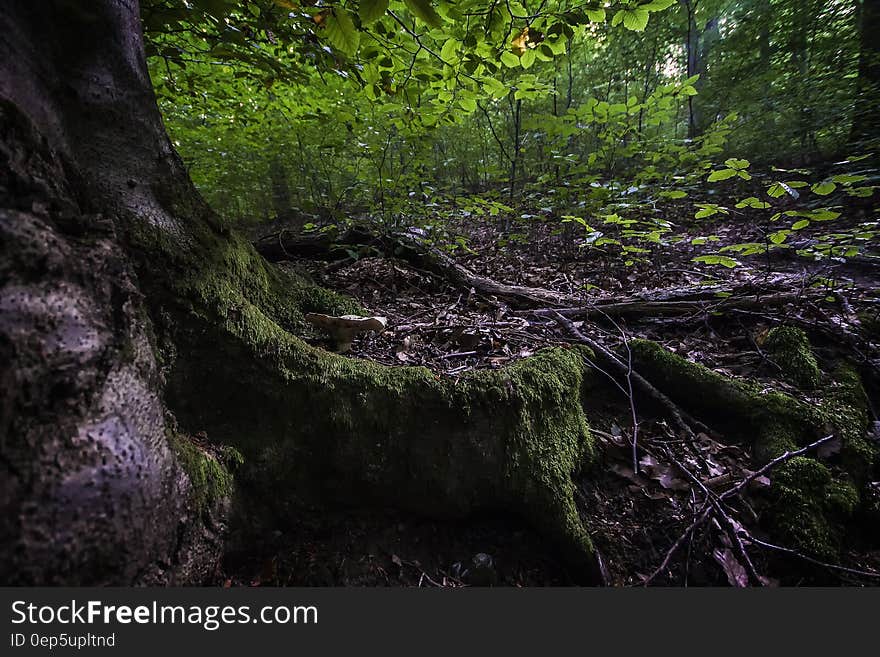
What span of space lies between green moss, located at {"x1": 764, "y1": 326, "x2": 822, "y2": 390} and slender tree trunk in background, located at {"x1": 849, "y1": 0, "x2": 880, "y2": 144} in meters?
6.22

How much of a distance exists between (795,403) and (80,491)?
351 centimetres

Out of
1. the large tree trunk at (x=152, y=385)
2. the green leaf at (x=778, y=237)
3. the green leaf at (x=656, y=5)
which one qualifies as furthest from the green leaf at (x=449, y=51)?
the green leaf at (x=778, y=237)

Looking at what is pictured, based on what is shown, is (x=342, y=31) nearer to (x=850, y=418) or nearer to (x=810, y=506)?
(x=810, y=506)

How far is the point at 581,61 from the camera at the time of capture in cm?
1029

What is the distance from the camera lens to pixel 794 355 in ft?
9.09

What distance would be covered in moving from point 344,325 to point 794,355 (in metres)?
3.44

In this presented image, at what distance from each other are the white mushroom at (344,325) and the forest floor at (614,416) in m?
0.34

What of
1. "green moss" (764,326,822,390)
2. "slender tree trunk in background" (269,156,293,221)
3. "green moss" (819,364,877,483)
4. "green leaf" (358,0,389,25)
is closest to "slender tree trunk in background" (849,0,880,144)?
"green moss" (764,326,822,390)

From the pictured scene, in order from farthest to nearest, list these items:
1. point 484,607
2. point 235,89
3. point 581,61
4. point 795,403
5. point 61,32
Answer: point 581,61
point 235,89
point 795,403
point 61,32
point 484,607

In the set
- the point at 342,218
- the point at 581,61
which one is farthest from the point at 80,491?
the point at 581,61

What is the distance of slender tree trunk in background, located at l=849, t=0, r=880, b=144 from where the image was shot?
19.7 ft

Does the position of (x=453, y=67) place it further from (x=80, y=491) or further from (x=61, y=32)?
(x=80, y=491)

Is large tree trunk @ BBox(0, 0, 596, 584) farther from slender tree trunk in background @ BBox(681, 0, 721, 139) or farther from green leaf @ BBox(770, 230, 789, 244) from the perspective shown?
slender tree trunk in background @ BBox(681, 0, 721, 139)

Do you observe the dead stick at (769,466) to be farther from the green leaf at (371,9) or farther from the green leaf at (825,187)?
the green leaf at (371,9)
